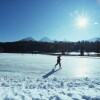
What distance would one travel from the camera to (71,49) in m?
128

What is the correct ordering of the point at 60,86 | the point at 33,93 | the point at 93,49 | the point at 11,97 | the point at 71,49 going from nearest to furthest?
the point at 11,97
the point at 33,93
the point at 60,86
the point at 93,49
the point at 71,49

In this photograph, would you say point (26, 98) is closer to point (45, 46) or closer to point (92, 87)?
point (92, 87)

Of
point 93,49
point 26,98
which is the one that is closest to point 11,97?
point 26,98

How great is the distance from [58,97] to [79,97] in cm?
89

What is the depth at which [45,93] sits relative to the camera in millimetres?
8250

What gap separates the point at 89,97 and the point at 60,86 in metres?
2.37

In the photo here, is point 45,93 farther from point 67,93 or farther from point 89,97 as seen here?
point 89,97

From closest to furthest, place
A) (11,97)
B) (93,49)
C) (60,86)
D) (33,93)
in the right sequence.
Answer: (11,97)
(33,93)
(60,86)
(93,49)

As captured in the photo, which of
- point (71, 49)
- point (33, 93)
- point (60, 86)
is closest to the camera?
point (33, 93)

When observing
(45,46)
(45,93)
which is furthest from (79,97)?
(45,46)

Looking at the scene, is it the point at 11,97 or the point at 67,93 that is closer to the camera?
the point at 11,97

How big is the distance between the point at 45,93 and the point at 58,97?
78 centimetres

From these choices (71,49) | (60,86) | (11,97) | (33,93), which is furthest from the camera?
(71,49)

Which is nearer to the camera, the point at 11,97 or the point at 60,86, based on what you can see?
the point at 11,97
